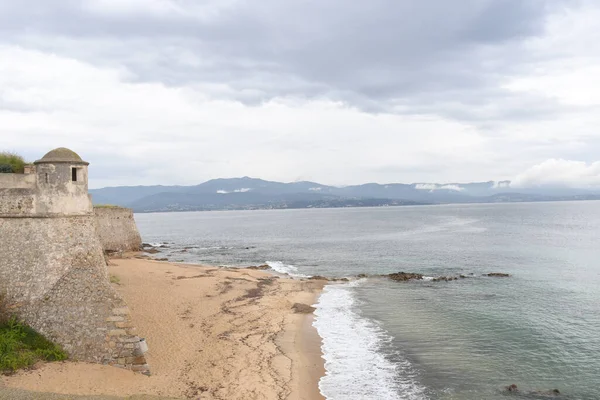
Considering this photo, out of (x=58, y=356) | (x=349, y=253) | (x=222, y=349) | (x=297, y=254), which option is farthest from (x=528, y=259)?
(x=58, y=356)

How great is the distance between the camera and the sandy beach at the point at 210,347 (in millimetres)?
16078

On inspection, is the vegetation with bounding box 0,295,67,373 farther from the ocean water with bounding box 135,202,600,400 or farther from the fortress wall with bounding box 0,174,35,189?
the ocean water with bounding box 135,202,600,400

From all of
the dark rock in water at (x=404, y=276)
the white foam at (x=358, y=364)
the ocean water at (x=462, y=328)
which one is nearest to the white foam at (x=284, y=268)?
the ocean water at (x=462, y=328)

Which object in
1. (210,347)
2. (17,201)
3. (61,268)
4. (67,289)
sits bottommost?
(210,347)

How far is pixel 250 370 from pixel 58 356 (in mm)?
7922

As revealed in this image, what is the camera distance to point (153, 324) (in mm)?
24219

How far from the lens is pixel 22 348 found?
16766 millimetres

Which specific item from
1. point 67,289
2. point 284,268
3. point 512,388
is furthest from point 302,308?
point 284,268

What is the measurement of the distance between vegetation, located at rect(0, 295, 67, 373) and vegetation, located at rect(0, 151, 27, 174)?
6.75 m

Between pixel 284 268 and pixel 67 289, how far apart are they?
3632cm

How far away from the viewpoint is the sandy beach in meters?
16.1

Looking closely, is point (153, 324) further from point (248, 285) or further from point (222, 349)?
point (248, 285)

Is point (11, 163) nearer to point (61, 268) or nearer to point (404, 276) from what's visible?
point (61, 268)

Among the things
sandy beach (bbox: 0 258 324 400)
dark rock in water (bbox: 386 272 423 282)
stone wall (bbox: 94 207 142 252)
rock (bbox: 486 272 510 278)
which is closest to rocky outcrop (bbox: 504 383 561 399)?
sandy beach (bbox: 0 258 324 400)
